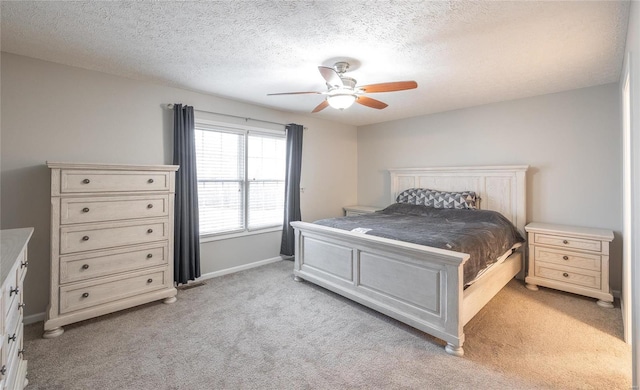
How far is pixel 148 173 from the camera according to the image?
2.76 m

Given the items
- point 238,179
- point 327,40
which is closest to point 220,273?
point 238,179

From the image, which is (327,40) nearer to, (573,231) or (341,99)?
(341,99)

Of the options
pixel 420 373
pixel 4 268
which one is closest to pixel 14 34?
pixel 4 268

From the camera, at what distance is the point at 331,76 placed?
2266mm

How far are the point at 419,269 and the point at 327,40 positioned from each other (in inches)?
78.2

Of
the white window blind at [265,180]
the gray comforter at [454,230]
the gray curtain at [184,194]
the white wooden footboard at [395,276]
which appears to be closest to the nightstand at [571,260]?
the gray comforter at [454,230]

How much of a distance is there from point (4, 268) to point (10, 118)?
2.11 m

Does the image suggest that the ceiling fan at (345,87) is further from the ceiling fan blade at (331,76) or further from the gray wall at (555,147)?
the gray wall at (555,147)

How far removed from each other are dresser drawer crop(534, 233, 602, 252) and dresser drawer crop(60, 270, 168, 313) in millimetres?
4168

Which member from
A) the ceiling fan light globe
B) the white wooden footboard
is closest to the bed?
the white wooden footboard

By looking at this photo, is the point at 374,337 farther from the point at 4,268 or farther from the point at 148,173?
the point at 148,173

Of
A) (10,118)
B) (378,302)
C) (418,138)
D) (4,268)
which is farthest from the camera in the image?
(418,138)

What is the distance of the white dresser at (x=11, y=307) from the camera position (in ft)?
3.84

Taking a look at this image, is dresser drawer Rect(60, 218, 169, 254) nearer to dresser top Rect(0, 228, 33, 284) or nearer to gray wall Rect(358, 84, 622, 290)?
dresser top Rect(0, 228, 33, 284)
